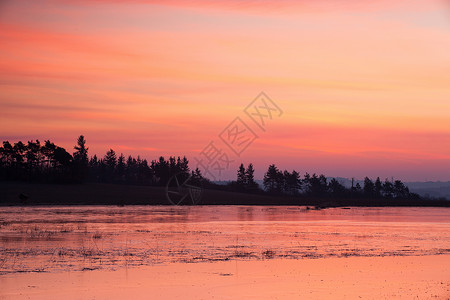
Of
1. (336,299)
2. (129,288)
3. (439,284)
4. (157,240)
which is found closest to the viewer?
(336,299)

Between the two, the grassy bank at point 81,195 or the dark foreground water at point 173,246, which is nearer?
the dark foreground water at point 173,246

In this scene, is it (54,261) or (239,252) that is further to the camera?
(239,252)

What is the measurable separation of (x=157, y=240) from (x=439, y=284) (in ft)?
66.4

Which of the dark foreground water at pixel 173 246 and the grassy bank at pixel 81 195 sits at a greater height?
the grassy bank at pixel 81 195

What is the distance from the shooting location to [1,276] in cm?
2398

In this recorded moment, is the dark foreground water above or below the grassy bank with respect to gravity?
below

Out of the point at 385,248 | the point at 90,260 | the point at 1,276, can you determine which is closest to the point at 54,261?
the point at 90,260

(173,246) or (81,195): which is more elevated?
(81,195)

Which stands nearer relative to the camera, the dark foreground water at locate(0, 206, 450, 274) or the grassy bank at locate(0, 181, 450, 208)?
the dark foreground water at locate(0, 206, 450, 274)

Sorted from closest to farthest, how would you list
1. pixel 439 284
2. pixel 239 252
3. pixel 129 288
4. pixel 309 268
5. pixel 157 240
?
pixel 129 288 < pixel 439 284 < pixel 309 268 < pixel 239 252 < pixel 157 240

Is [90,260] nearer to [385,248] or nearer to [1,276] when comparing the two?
[1,276]

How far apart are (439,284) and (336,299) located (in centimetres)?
542

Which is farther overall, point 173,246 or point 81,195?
point 81,195

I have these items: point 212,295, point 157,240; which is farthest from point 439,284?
A: point 157,240
